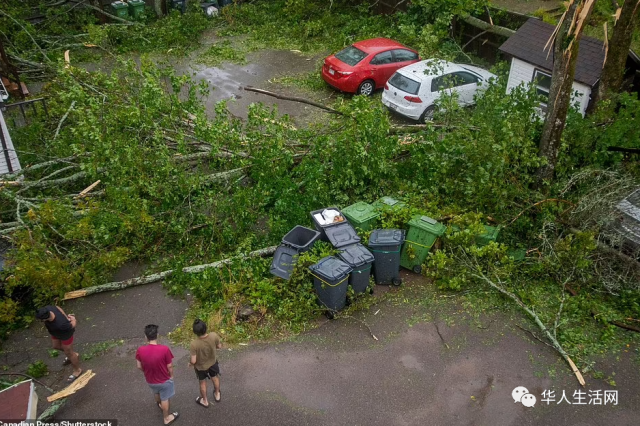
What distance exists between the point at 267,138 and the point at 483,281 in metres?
4.78

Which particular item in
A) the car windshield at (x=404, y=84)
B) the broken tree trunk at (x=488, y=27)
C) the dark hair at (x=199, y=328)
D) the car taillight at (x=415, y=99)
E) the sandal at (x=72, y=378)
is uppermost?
the broken tree trunk at (x=488, y=27)

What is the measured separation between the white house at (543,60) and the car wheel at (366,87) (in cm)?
374

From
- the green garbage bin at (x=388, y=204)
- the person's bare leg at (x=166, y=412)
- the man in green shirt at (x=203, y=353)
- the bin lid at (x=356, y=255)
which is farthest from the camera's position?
the green garbage bin at (x=388, y=204)

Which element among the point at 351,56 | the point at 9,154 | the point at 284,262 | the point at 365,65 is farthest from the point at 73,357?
the point at 351,56

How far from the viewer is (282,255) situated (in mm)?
8047

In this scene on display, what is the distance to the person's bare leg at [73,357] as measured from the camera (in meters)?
6.70

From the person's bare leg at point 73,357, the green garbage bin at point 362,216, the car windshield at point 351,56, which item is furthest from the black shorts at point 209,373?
the car windshield at point 351,56

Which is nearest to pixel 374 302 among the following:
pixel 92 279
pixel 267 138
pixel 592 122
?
pixel 267 138

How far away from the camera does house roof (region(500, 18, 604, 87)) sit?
11523 mm

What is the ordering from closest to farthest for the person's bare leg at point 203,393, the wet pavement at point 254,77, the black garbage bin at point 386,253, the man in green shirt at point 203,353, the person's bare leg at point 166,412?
the man in green shirt at point 203,353 → the person's bare leg at point 166,412 → the person's bare leg at point 203,393 → the black garbage bin at point 386,253 → the wet pavement at point 254,77

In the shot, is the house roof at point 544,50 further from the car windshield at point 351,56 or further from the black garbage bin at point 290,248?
the black garbage bin at point 290,248

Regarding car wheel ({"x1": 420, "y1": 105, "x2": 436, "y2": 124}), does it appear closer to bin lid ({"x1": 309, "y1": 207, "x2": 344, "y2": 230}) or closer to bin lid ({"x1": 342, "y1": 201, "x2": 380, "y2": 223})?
bin lid ({"x1": 342, "y1": 201, "x2": 380, "y2": 223})

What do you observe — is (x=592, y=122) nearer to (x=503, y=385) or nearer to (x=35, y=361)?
(x=503, y=385)

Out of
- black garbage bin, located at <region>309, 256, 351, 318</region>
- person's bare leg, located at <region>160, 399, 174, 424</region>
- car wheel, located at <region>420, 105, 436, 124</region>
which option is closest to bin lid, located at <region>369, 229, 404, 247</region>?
black garbage bin, located at <region>309, 256, 351, 318</region>
